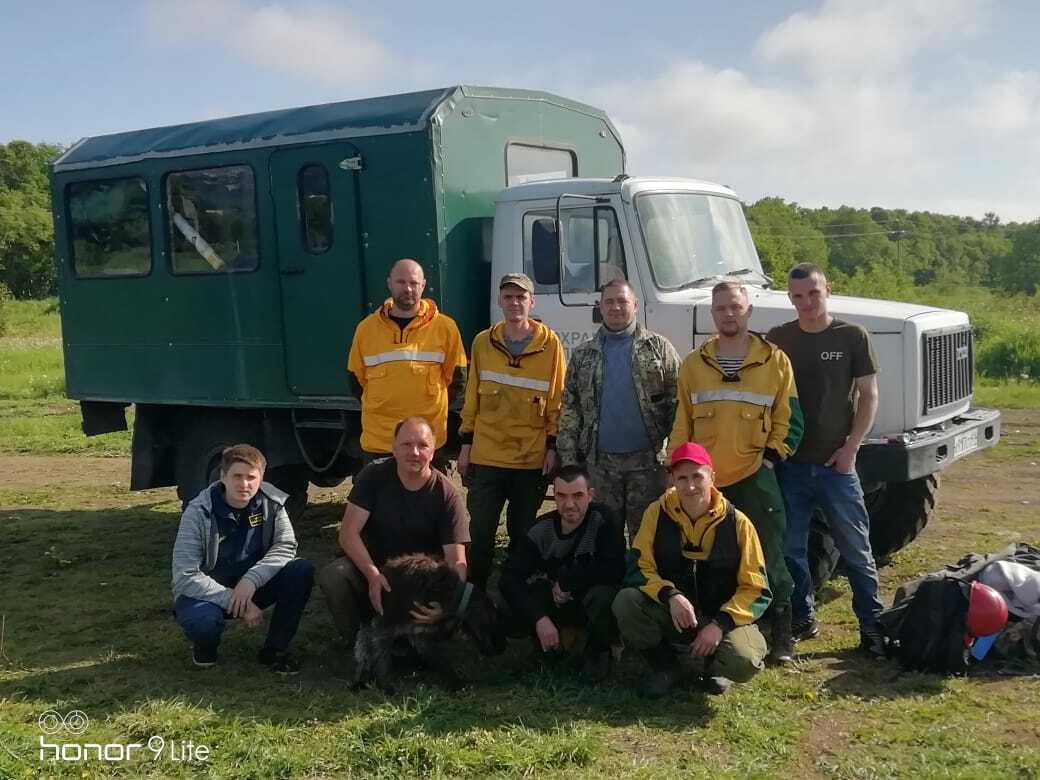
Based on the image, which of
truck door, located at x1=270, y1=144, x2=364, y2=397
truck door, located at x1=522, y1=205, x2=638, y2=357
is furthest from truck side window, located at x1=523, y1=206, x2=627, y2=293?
truck door, located at x1=270, y1=144, x2=364, y2=397

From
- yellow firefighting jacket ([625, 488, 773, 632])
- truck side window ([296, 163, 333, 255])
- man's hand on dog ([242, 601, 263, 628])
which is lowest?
man's hand on dog ([242, 601, 263, 628])

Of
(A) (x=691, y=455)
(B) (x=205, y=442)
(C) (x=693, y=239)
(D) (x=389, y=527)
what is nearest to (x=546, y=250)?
(C) (x=693, y=239)

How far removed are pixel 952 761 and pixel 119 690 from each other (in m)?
3.47

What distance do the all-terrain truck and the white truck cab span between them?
13 mm

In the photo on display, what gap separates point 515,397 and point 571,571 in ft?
3.17

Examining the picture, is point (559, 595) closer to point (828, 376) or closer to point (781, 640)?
point (781, 640)

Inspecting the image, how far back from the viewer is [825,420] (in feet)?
16.4

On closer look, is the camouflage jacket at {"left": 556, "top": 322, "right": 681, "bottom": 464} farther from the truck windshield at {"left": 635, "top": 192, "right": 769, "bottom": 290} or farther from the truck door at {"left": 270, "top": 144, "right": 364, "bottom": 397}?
the truck door at {"left": 270, "top": 144, "right": 364, "bottom": 397}

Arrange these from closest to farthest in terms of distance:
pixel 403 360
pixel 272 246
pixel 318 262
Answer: pixel 403 360 < pixel 318 262 < pixel 272 246

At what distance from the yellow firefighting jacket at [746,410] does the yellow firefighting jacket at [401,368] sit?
1.39 meters

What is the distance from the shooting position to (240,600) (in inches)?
194

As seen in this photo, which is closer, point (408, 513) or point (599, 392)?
point (408, 513)

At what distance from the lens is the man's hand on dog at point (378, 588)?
4.86 meters

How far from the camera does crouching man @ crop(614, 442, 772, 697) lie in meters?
4.43
